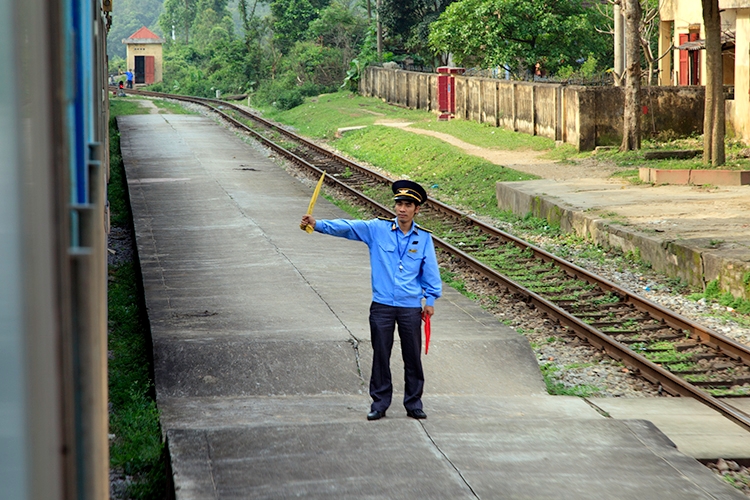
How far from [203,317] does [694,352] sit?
482 centimetres

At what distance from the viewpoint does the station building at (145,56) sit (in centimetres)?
7381

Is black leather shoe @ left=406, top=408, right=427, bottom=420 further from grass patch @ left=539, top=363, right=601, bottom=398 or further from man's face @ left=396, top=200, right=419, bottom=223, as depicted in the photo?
grass patch @ left=539, top=363, right=601, bottom=398

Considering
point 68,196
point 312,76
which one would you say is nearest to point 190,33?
point 312,76

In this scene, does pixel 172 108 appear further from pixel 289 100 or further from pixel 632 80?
pixel 632 80

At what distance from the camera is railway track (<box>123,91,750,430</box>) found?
8523 mm

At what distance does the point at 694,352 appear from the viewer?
9.26 m

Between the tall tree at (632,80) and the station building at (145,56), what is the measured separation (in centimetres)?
5669

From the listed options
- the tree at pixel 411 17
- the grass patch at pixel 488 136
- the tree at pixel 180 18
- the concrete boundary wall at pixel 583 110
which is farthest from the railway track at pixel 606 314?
the tree at pixel 180 18

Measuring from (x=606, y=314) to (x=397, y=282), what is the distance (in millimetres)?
4856

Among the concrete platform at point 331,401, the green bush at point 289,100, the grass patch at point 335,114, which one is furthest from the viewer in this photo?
the green bush at point 289,100

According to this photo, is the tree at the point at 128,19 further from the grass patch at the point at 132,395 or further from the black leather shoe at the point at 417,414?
the black leather shoe at the point at 417,414

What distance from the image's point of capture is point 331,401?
24.3 feet

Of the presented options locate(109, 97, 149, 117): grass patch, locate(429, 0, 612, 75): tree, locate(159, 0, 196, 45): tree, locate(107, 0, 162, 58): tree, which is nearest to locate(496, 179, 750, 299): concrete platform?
locate(429, 0, 612, 75): tree

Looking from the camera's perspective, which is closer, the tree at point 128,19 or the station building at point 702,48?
the station building at point 702,48
